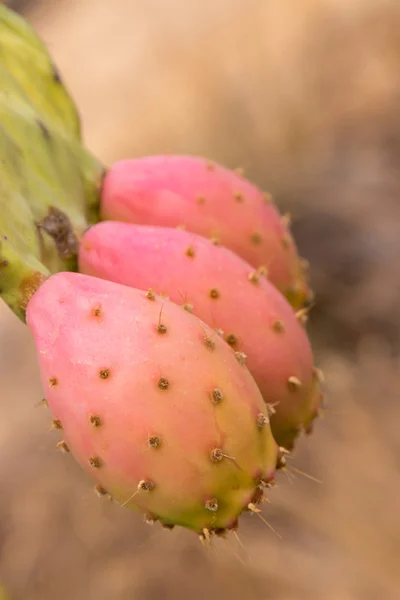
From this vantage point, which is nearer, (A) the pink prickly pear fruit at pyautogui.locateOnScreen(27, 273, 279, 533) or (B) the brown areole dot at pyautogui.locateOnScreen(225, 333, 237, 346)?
(A) the pink prickly pear fruit at pyautogui.locateOnScreen(27, 273, 279, 533)

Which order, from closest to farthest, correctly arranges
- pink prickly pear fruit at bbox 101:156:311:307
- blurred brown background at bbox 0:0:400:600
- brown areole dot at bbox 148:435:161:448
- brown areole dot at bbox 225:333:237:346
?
1. brown areole dot at bbox 148:435:161:448
2. brown areole dot at bbox 225:333:237:346
3. pink prickly pear fruit at bbox 101:156:311:307
4. blurred brown background at bbox 0:0:400:600

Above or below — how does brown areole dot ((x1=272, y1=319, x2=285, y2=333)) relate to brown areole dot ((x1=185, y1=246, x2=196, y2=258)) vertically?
below

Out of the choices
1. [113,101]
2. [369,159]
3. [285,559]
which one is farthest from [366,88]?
[285,559]

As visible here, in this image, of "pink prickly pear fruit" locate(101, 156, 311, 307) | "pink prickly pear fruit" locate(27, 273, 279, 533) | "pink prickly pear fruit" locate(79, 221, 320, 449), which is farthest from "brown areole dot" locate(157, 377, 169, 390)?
"pink prickly pear fruit" locate(101, 156, 311, 307)

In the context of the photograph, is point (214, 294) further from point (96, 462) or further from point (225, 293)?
point (96, 462)

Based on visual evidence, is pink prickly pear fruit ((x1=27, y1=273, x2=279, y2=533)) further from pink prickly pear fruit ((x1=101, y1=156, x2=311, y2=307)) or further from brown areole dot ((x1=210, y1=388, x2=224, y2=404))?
pink prickly pear fruit ((x1=101, y1=156, x2=311, y2=307))

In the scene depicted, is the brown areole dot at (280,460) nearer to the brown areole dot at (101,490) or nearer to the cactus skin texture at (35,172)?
the brown areole dot at (101,490)

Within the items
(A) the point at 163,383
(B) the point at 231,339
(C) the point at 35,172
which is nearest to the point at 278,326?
(B) the point at 231,339

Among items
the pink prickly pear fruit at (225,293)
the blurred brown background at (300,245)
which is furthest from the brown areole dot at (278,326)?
the blurred brown background at (300,245)
